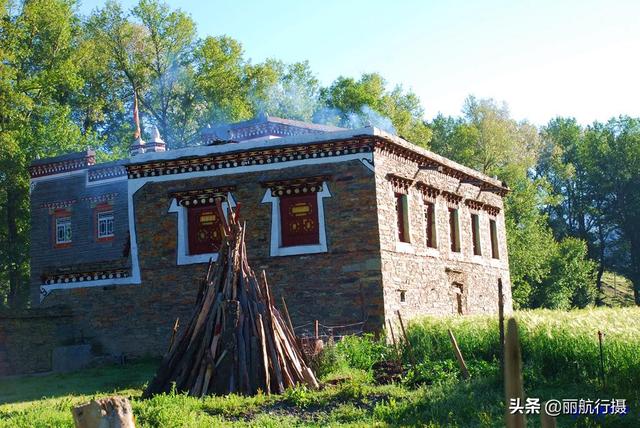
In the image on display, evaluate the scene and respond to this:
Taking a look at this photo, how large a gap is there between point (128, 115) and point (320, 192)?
1242 inches

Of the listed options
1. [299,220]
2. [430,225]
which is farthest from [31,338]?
[430,225]

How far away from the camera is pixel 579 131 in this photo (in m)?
63.0

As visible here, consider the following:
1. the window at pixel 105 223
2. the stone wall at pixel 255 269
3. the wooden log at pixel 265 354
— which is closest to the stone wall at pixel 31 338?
the stone wall at pixel 255 269

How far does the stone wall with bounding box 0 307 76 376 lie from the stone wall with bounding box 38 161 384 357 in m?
0.74

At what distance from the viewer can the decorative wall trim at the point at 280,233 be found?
2262 cm

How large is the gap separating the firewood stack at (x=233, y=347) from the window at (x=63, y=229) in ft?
64.2

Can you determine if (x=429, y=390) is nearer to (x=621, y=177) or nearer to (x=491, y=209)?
(x=491, y=209)

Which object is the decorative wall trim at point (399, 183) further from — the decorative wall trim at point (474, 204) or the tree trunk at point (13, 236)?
the tree trunk at point (13, 236)

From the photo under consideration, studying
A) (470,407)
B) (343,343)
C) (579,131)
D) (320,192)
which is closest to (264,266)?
(320,192)

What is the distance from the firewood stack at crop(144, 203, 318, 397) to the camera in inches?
642

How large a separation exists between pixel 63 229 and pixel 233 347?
21.1 metres

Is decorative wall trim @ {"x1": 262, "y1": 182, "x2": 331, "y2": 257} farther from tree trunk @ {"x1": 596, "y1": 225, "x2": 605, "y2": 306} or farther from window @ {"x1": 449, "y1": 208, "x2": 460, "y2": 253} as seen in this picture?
tree trunk @ {"x1": 596, "y1": 225, "x2": 605, "y2": 306}

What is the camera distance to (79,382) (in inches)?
814

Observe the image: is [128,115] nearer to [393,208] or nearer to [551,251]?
[551,251]
